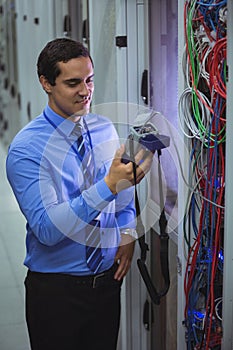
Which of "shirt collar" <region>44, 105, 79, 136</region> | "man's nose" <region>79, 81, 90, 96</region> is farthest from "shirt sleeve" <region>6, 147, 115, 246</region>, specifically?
"man's nose" <region>79, 81, 90, 96</region>

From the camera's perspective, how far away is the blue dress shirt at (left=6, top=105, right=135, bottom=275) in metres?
1.84

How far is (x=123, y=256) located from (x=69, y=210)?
1.30 ft

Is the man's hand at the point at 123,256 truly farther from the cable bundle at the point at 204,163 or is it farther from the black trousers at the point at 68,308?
the cable bundle at the point at 204,163

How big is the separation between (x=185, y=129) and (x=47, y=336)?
84cm

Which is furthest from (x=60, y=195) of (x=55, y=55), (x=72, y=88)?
(x=55, y=55)

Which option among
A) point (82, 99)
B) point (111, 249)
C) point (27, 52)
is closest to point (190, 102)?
point (82, 99)

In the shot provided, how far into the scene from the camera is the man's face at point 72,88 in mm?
1938

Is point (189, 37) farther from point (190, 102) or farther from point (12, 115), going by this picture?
point (12, 115)

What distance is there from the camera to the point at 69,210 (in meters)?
1.83

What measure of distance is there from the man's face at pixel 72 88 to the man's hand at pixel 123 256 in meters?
0.48

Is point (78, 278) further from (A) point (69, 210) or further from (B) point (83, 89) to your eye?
(B) point (83, 89)

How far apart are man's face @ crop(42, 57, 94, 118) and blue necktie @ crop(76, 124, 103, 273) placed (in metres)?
0.08

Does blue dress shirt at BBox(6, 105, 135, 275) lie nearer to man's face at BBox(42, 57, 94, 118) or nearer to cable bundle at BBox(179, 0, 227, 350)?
man's face at BBox(42, 57, 94, 118)

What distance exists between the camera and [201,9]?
1.80 m
